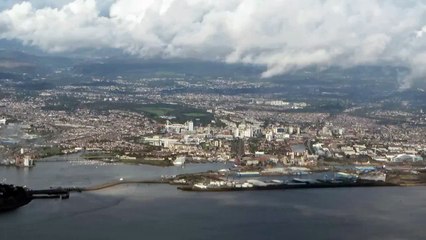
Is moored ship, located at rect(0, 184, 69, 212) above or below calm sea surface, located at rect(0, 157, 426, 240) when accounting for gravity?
above

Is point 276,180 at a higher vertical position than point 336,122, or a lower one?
lower

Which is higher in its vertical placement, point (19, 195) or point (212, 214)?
point (19, 195)

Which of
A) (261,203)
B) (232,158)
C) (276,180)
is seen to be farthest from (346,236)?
(232,158)

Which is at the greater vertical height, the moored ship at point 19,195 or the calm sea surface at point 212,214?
the moored ship at point 19,195

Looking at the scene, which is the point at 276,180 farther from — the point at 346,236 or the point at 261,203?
the point at 346,236

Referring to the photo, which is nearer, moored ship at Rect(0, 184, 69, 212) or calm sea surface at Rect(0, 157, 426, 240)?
calm sea surface at Rect(0, 157, 426, 240)

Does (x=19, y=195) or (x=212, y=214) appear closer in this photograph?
(x=212, y=214)

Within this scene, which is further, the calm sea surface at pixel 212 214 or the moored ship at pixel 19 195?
the moored ship at pixel 19 195

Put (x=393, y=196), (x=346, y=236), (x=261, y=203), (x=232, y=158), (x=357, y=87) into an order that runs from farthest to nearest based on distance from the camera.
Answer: (x=357, y=87), (x=232, y=158), (x=393, y=196), (x=261, y=203), (x=346, y=236)
